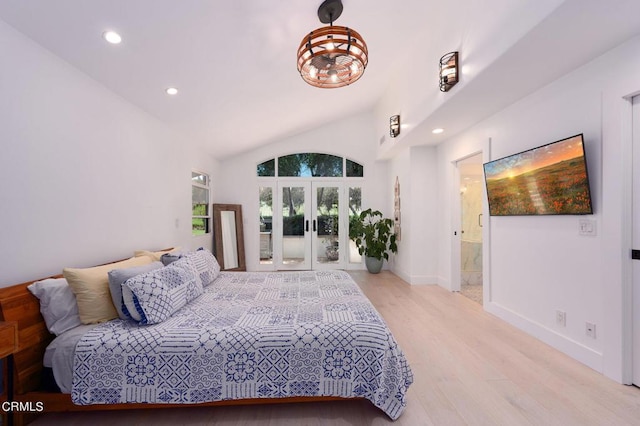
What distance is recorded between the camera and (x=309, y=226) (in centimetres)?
618

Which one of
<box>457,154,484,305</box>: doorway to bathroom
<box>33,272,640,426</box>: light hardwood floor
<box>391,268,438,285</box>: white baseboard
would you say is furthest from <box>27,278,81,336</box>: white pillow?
<box>391,268,438,285</box>: white baseboard

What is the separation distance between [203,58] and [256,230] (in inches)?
154

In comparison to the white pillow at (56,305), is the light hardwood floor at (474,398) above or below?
below

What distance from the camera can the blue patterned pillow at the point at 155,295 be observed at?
6.01 feet

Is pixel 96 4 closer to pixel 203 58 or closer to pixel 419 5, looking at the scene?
pixel 203 58

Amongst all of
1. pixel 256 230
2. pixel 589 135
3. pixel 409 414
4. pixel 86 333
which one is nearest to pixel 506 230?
pixel 589 135

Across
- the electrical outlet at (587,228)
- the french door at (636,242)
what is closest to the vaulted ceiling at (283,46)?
the french door at (636,242)

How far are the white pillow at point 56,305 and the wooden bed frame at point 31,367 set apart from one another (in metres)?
0.03

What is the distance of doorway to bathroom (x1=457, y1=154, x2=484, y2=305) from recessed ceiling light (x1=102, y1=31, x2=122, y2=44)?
12.7 feet

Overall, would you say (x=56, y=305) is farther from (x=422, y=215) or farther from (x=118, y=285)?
(x=422, y=215)

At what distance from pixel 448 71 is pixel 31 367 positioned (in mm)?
3872

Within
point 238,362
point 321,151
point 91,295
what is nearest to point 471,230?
point 321,151

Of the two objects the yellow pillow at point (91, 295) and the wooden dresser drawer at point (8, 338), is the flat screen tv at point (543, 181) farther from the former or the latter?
the wooden dresser drawer at point (8, 338)

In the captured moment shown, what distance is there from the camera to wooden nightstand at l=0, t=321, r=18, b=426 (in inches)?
55.7
